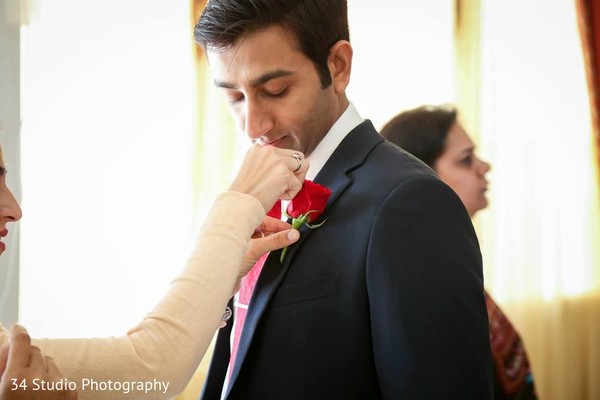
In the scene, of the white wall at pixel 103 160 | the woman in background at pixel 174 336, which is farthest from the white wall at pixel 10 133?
the woman in background at pixel 174 336

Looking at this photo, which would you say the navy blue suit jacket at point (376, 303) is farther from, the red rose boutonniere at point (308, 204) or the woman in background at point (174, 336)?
the woman in background at point (174, 336)

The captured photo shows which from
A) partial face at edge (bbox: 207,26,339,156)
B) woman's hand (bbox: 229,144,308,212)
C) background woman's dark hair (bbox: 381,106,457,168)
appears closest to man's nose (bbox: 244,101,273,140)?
partial face at edge (bbox: 207,26,339,156)

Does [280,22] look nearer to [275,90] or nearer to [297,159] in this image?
[275,90]

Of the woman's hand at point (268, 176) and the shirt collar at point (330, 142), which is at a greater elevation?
the shirt collar at point (330, 142)

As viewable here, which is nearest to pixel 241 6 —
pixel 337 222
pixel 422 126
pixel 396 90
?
pixel 337 222

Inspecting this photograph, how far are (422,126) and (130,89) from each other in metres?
1.21

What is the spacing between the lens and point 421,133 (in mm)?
2664

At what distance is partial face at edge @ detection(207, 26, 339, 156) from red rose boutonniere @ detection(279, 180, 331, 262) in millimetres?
164

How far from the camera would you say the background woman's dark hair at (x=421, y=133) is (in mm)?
2658

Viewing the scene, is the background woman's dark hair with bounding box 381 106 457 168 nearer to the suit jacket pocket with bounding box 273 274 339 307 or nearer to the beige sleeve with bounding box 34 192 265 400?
the suit jacket pocket with bounding box 273 274 339 307

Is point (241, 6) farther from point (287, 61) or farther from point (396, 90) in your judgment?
point (396, 90)

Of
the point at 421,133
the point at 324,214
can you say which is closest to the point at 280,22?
the point at 324,214

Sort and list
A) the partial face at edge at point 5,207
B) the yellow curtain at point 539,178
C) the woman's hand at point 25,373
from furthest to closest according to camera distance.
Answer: the yellow curtain at point 539,178, the partial face at edge at point 5,207, the woman's hand at point 25,373

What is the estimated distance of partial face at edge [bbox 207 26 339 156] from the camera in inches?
55.9
